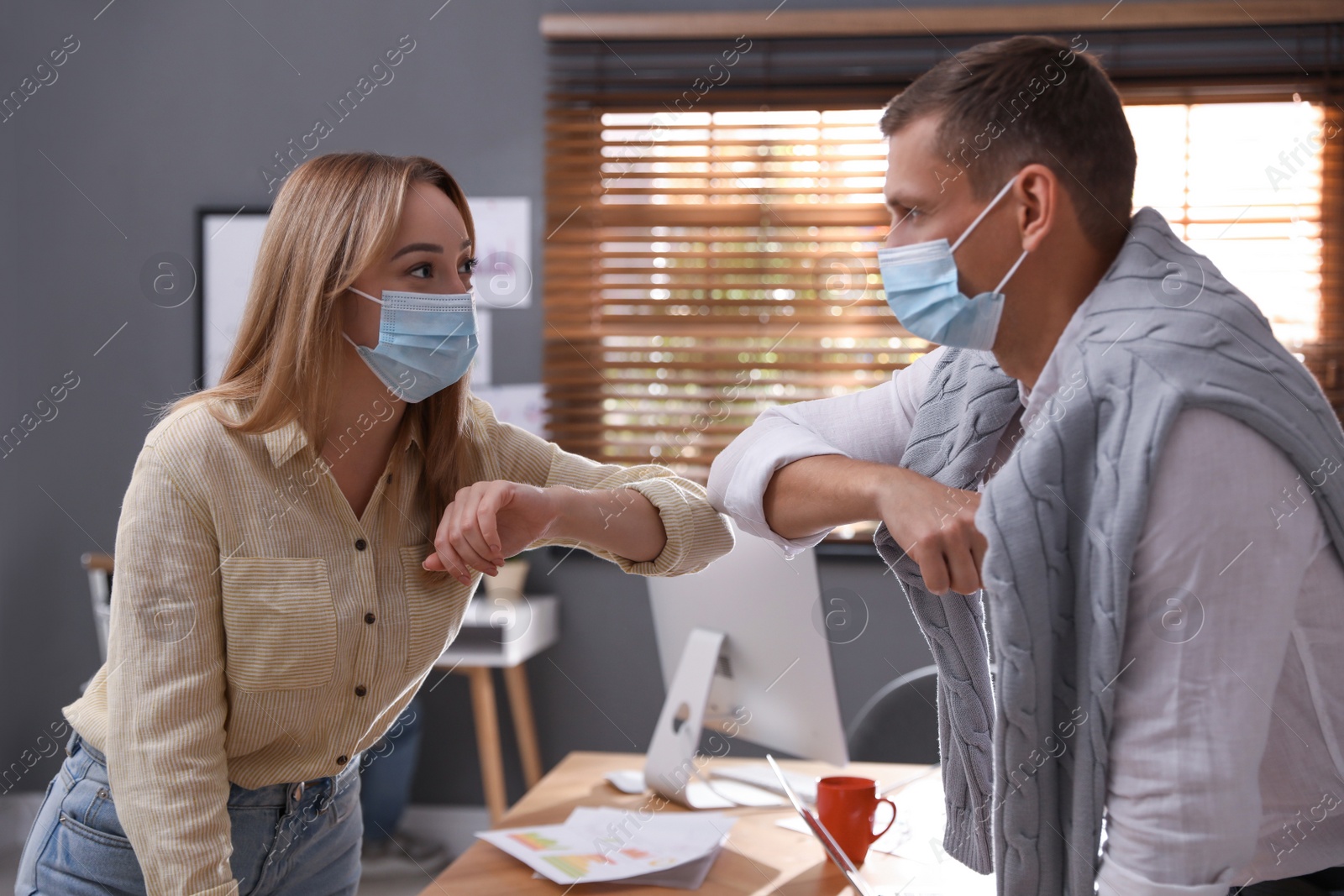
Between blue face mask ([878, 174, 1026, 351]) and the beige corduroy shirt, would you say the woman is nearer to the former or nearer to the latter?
the beige corduroy shirt

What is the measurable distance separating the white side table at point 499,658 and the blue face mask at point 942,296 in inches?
91.8

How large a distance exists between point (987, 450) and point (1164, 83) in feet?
9.05

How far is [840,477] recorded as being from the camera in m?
1.16

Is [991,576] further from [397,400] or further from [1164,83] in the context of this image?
[1164,83]

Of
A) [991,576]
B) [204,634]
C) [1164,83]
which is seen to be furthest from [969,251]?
[1164,83]

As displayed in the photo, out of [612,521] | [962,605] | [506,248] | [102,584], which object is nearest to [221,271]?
[506,248]

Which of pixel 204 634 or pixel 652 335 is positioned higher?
pixel 652 335

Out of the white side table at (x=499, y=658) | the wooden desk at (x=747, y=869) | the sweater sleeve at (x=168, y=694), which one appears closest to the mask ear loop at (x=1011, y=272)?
the wooden desk at (x=747, y=869)

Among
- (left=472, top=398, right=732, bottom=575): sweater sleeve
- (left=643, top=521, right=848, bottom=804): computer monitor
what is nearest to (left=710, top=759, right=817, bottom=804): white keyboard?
(left=643, top=521, right=848, bottom=804): computer monitor

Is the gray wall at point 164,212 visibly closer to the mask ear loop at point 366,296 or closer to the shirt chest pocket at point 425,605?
the shirt chest pocket at point 425,605

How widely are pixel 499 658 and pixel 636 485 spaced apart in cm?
193

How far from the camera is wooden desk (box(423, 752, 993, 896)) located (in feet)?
4.44

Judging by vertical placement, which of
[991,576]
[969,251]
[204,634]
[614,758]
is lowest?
[614,758]

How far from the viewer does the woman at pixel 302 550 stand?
3.73ft
